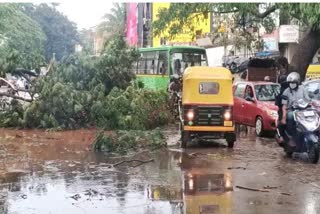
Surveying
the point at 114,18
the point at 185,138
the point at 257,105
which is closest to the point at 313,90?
the point at 257,105

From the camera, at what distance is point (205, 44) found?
4522 cm

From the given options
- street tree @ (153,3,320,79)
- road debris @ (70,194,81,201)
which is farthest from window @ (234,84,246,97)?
road debris @ (70,194,81,201)

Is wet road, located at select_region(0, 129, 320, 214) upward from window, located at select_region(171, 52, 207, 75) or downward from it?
downward

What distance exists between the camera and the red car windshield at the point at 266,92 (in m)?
14.9

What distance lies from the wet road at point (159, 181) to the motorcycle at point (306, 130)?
0.30 metres

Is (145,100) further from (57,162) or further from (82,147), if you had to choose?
(57,162)

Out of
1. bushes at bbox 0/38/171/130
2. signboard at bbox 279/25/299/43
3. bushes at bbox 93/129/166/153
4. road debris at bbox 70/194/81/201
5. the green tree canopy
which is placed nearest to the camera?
road debris at bbox 70/194/81/201

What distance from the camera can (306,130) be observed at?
10.3m

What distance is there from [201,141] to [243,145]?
108cm

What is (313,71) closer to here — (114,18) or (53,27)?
(53,27)

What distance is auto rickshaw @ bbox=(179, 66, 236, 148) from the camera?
39.5 ft

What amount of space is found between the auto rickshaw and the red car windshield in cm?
290

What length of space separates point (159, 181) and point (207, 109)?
3.82 meters

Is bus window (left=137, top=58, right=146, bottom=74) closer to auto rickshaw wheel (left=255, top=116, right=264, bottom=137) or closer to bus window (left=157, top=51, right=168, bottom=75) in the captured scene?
bus window (left=157, top=51, right=168, bottom=75)
